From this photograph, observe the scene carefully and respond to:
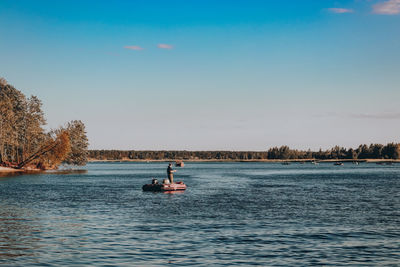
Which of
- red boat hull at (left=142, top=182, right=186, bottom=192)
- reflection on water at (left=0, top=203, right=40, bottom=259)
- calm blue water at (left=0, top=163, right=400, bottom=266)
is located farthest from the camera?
red boat hull at (left=142, top=182, right=186, bottom=192)

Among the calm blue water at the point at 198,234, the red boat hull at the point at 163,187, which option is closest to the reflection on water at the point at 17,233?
the calm blue water at the point at 198,234

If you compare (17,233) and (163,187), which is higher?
(163,187)

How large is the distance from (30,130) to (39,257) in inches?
4686

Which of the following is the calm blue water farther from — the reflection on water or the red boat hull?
the red boat hull

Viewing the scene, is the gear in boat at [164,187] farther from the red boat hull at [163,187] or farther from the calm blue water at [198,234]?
the calm blue water at [198,234]

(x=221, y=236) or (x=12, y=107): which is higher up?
(x=12, y=107)

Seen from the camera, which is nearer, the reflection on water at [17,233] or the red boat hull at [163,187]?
the reflection on water at [17,233]

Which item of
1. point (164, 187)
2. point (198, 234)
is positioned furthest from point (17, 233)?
point (164, 187)

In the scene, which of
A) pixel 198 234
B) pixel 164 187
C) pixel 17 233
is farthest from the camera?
pixel 164 187

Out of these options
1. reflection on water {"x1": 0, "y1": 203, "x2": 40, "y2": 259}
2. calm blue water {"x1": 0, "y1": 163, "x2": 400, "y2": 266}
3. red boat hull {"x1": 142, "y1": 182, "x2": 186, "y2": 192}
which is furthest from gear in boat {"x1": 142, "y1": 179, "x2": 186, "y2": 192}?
reflection on water {"x1": 0, "y1": 203, "x2": 40, "y2": 259}

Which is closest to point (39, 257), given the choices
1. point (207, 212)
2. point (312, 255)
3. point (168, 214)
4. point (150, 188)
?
point (312, 255)

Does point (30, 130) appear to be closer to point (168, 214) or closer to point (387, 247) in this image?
point (168, 214)

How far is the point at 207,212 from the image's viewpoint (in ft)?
134

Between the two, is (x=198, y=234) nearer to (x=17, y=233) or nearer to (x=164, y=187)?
(x=17, y=233)
